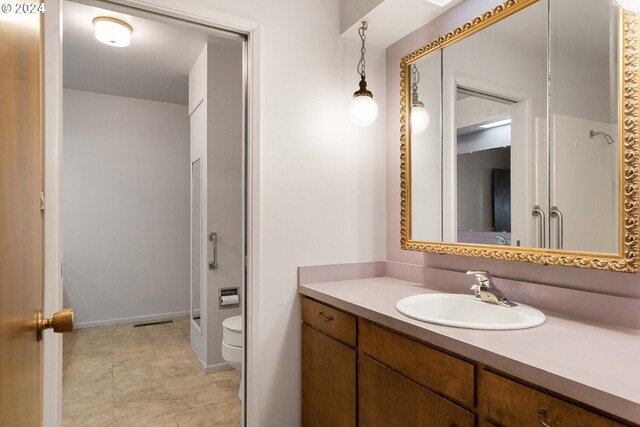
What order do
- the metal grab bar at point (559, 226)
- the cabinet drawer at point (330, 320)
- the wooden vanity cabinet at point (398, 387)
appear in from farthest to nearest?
the cabinet drawer at point (330, 320) → the metal grab bar at point (559, 226) → the wooden vanity cabinet at point (398, 387)

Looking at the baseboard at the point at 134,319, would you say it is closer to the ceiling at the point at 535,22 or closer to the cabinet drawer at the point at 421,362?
the cabinet drawer at the point at 421,362

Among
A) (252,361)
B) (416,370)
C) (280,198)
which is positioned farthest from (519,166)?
(252,361)

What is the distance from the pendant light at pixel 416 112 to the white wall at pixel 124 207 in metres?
3.12

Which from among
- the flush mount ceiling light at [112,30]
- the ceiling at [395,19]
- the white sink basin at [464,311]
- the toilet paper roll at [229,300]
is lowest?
the toilet paper roll at [229,300]

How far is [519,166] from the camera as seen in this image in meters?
1.43

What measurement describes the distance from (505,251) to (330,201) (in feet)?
2.85

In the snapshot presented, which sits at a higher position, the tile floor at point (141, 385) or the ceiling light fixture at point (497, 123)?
the ceiling light fixture at point (497, 123)

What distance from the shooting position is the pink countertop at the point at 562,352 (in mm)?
731

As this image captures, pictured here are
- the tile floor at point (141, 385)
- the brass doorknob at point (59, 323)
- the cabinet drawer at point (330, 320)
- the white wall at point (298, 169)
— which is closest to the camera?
the brass doorknob at point (59, 323)

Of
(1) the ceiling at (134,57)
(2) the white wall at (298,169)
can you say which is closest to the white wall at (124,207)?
(1) the ceiling at (134,57)

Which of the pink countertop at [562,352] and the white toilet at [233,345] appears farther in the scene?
the white toilet at [233,345]

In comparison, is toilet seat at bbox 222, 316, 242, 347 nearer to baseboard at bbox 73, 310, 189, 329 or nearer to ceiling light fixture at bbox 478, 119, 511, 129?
ceiling light fixture at bbox 478, 119, 511, 129

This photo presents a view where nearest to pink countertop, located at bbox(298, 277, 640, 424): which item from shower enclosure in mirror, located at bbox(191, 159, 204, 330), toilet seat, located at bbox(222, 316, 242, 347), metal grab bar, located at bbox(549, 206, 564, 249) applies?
metal grab bar, located at bbox(549, 206, 564, 249)

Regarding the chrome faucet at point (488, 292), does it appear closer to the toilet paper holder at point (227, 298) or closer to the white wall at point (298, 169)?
the white wall at point (298, 169)
